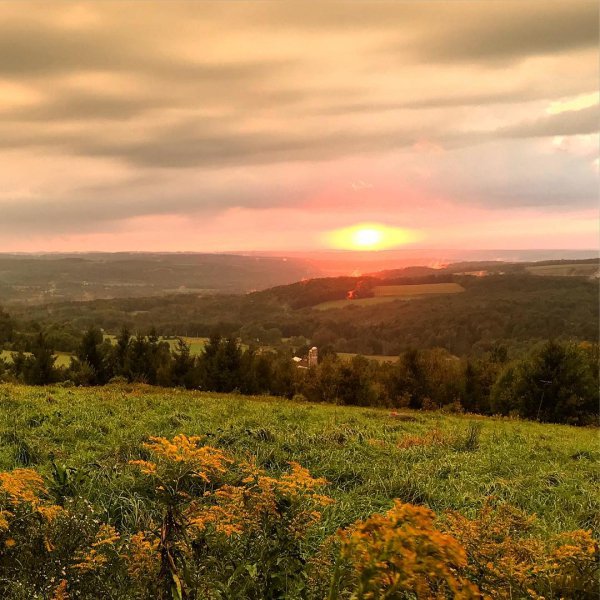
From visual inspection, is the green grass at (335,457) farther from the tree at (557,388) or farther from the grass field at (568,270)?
A: the grass field at (568,270)

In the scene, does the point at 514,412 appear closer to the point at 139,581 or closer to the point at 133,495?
the point at 133,495

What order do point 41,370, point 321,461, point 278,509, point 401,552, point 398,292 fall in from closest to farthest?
1. point 401,552
2. point 278,509
3. point 321,461
4. point 41,370
5. point 398,292

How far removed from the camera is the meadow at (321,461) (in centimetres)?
673

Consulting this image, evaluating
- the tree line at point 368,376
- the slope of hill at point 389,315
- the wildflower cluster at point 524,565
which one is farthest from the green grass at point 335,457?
the slope of hill at point 389,315

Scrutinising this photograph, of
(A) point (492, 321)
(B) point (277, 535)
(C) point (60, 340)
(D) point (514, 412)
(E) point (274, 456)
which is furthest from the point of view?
(A) point (492, 321)

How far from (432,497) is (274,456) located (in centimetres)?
333

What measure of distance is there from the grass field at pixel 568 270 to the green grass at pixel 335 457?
579ft

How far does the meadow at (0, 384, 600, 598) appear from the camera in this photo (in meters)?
6.73

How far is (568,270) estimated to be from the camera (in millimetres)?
179500

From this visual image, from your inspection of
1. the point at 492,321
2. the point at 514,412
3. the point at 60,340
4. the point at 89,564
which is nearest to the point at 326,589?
the point at 89,564

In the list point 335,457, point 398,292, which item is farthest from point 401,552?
point 398,292

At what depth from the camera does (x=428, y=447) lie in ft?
40.1

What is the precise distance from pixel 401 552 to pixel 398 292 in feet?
524

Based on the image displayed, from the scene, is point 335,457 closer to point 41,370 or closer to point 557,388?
point 557,388
